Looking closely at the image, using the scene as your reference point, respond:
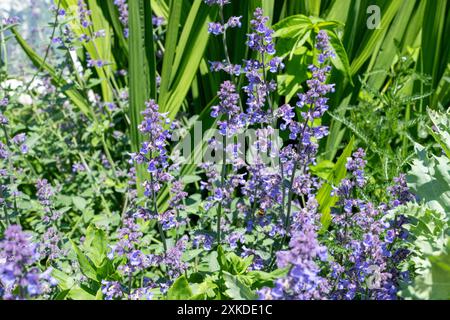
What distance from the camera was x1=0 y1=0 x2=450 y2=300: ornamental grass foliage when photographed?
191 cm

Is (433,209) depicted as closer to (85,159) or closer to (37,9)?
(85,159)

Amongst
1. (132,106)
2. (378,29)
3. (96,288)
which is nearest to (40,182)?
(96,288)

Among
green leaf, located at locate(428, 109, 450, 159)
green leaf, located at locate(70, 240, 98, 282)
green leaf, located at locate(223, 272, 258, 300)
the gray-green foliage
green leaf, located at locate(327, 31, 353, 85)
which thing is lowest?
green leaf, located at locate(70, 240, 98, 282)

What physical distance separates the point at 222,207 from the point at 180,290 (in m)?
0.75

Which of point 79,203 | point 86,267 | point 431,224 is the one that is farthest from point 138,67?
point 431,224

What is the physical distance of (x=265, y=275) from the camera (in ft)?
6.31

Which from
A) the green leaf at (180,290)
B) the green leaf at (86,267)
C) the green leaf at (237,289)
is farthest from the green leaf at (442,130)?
the green leaf at (86,267)

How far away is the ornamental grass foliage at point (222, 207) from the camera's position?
75.3 inches

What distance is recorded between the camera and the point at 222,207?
2580 millimetres

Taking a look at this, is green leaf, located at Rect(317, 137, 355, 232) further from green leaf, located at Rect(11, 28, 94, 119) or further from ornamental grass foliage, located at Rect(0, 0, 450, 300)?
green leaf, located at Rect(11, 28, 94, 119)

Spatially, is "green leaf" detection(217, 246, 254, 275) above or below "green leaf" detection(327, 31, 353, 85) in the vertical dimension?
below

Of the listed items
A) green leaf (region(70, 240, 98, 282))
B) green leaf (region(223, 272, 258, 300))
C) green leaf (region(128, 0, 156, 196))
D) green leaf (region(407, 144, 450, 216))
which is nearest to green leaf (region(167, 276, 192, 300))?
green leaf (region(223, 272, 258, 300))

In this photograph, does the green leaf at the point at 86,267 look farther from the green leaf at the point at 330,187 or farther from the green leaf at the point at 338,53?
the green leaf at the point at 338,53

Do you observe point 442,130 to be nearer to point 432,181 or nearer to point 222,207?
point 432,181
